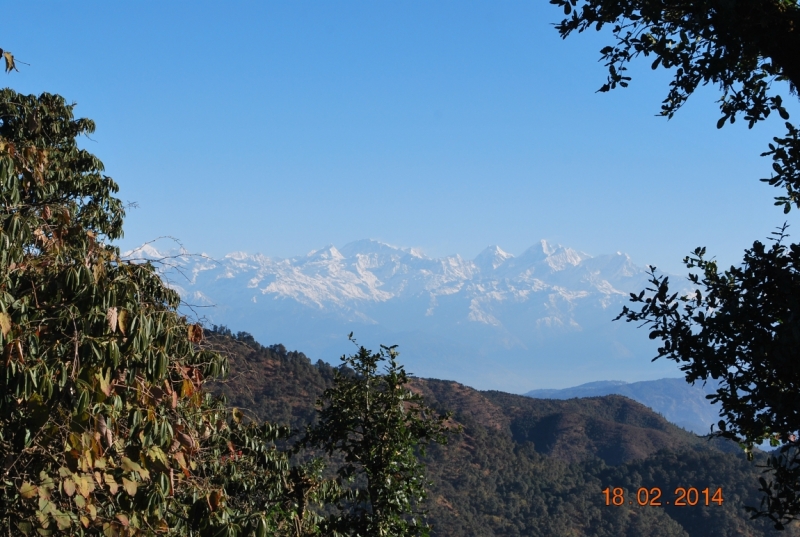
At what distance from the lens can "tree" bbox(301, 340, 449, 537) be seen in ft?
35.6

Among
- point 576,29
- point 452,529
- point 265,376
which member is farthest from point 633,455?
point 576,29

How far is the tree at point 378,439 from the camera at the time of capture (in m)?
10.8

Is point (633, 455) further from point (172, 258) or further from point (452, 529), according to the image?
point (172, 258)

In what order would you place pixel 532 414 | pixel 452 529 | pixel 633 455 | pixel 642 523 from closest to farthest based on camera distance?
pixel 452 529 → pixel 642 523 → pixel 633 455 → pixel 532 414

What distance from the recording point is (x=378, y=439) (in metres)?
11.1

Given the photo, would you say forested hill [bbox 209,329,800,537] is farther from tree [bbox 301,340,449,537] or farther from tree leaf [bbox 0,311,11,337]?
tree leaf [bbox 0,311,11,337]

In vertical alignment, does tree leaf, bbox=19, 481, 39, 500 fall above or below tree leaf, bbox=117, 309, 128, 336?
below

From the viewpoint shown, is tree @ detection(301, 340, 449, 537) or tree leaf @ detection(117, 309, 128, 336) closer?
tree leaf @ detection(117, 309, 128, 336)

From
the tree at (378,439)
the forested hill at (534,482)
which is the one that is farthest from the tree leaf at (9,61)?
the forested hill at (534,482)

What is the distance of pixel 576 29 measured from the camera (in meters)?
6.31

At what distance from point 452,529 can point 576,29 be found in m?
37.1
